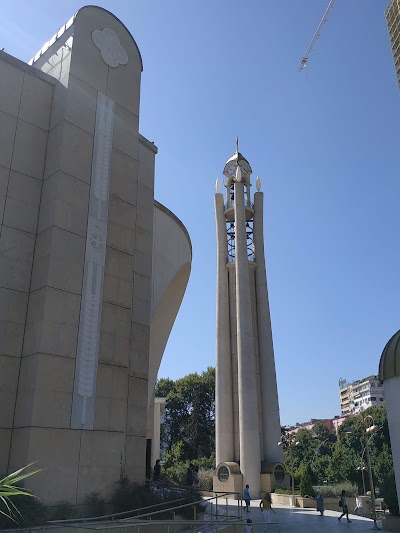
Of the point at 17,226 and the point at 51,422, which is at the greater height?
the point at 17,226

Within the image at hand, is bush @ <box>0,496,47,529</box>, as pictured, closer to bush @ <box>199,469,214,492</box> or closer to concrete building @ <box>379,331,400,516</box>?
concrete building @ <box>379,331,400,516</box>

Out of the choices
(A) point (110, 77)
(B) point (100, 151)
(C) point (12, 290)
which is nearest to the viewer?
(C) point (12, 290)

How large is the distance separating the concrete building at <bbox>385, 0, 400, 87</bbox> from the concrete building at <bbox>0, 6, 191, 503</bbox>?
111 feet

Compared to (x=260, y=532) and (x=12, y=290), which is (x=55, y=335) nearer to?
(x=12, y=290)

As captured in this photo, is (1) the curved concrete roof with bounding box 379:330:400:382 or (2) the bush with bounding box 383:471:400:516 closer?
(1) the curved concrete roof with bounding box 379:330:400:382

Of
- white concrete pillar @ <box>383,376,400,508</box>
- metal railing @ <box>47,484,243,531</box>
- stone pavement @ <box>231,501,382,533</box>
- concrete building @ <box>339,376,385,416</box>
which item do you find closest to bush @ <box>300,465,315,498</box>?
stone pavement @ <box>231,501,382,533</box>

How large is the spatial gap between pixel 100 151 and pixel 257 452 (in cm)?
2132

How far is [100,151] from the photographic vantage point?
14711 mm

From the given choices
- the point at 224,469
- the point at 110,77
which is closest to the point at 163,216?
the point at 110,77

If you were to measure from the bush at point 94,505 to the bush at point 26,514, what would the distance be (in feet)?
4.22

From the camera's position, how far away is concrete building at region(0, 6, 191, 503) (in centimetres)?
1147

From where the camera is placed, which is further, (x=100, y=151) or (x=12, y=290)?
(x=100, y=151)

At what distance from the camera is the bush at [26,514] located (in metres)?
9.38

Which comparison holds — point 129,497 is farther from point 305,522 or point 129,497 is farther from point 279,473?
point 279,473
